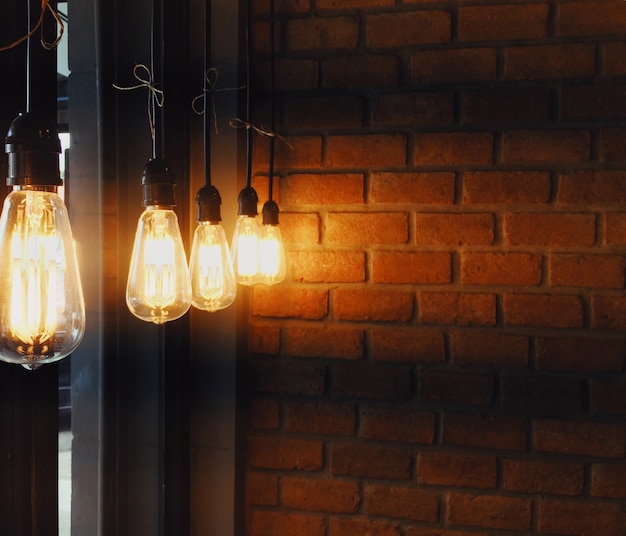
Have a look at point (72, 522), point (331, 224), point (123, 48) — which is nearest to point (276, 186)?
point (331, 224)

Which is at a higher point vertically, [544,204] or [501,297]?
[544,204]

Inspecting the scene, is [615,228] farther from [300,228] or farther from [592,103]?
[300,228]

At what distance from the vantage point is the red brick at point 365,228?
1.20m

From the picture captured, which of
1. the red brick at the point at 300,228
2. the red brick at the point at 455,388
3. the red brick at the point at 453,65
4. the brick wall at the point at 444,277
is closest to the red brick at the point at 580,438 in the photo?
the brick wall at the point at 444,277

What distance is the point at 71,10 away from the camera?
1130 millimetres

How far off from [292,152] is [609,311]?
2.18ft

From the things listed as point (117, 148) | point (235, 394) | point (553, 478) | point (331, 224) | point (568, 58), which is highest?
point (568, 58)

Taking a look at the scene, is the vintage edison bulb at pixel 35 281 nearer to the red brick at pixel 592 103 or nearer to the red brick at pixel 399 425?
the red brick at pixel 399 425

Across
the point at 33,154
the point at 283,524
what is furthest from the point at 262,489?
the point at 33,154

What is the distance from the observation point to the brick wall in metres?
1.14

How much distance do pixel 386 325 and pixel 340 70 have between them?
51cm

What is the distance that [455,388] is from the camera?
3.93 feet

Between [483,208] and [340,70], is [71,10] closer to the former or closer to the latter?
[340,70]

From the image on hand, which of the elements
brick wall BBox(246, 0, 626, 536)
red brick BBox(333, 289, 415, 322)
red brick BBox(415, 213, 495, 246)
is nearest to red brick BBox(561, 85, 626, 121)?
brick wall BBox(246, 0, 626, 536)
